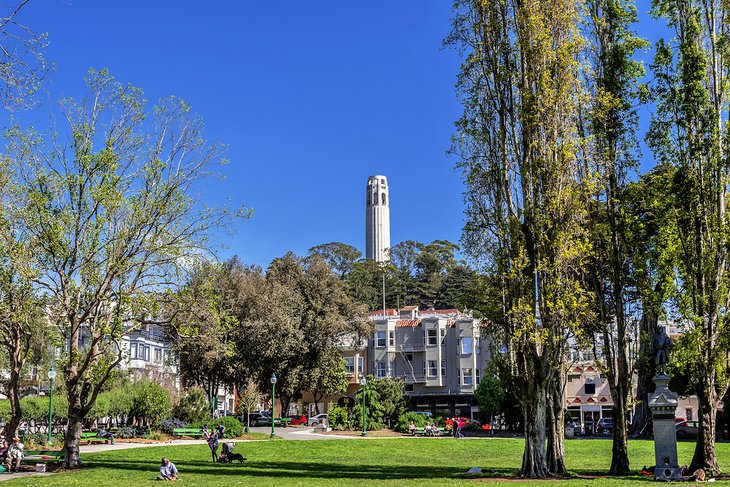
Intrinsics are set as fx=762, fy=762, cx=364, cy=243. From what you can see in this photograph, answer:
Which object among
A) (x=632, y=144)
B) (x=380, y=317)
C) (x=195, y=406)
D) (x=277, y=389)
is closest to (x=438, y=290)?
(x=380, y=317)

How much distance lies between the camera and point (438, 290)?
103 m

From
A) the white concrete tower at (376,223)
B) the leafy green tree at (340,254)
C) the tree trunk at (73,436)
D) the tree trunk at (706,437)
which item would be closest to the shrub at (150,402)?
the tree trunk at (73,436)

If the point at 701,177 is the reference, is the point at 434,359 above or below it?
below

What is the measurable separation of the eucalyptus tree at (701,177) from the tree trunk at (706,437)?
26mm

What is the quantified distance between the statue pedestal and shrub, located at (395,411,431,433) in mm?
27092

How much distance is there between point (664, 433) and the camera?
64.1 feet

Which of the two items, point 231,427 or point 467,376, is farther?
point 467,376

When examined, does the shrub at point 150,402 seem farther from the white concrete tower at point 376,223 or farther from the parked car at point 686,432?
the white concrete tower at point 376,223

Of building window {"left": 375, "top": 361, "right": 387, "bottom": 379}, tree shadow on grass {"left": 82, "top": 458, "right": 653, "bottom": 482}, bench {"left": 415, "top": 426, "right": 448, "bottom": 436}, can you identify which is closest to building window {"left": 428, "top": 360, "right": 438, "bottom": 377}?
building window {"left": 375, "top": 361, "right": 387, "bottom": 379}

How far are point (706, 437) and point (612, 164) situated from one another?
8500 millimetres

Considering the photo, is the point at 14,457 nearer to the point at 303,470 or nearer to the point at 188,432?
the point at 303,470

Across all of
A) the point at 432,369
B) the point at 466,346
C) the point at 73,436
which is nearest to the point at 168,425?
the point at 73,436

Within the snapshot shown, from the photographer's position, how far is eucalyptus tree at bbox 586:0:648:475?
920 inches

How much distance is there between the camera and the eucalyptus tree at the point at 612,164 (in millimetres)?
23375
